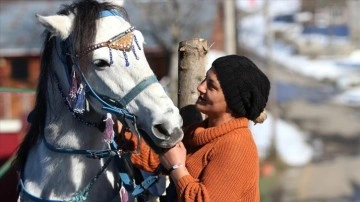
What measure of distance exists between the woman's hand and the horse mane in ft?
1.63

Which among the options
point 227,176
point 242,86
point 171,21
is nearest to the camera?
point 227,176

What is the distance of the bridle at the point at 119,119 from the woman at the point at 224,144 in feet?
0.74

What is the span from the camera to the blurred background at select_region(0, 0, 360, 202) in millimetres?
15758

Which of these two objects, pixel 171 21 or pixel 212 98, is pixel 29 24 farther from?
pixel 212 98

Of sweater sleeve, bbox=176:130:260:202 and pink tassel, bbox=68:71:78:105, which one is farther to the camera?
pink tassel, bbox=68:71:78:105

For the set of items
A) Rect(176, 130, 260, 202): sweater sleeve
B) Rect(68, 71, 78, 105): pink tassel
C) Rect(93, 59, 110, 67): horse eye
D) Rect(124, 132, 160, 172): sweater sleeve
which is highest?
Rect(93, 59, 110, 67): horse eye

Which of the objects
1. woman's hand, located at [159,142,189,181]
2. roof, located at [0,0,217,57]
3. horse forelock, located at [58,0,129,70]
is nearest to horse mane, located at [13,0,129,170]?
horse forelock, located at [58,0,129,70]

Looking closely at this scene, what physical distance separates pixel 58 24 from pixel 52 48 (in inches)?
10.4

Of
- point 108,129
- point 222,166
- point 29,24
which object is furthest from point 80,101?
point 29,24

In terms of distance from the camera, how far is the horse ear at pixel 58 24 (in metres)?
3.24

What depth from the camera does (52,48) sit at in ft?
11.7

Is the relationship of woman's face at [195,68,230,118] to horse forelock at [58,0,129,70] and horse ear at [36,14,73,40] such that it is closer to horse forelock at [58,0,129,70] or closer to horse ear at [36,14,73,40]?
horse forelock at [58,0,129,70]

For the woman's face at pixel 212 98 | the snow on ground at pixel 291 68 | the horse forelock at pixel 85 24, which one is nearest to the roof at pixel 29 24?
the snow on ground at pixel 291 68

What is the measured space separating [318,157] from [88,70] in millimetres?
17600
